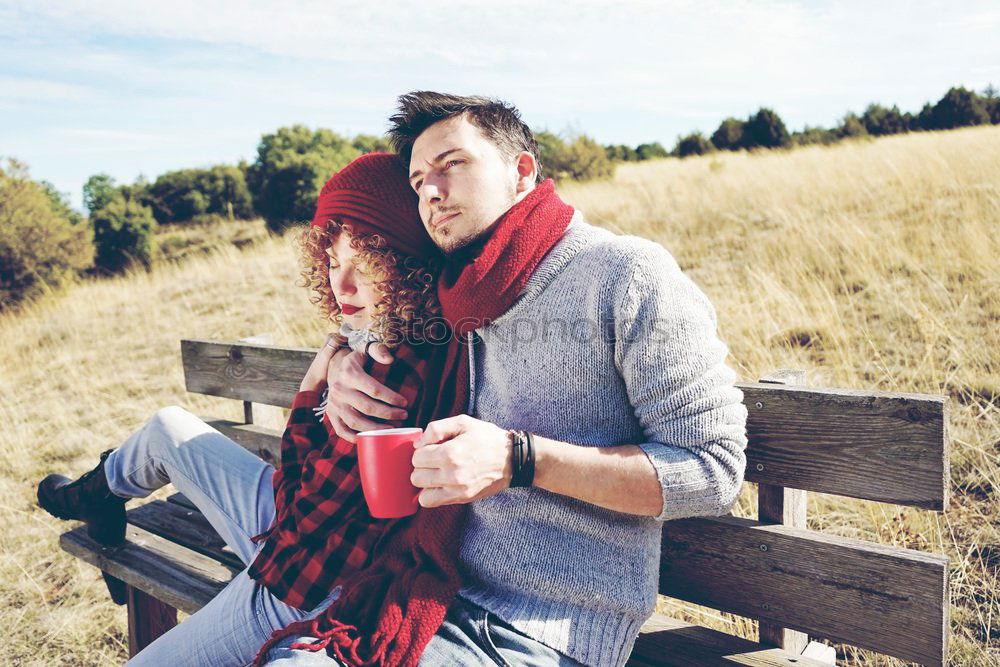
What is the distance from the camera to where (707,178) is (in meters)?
9.70

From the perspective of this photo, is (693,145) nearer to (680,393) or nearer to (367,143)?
(367,143)

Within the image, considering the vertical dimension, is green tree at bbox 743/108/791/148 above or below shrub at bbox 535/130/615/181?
above

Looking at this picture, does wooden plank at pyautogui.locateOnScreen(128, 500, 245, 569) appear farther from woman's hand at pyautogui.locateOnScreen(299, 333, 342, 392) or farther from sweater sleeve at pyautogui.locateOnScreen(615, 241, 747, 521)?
sweater sleeve at pyautogui.locateOnScreen(615, 241, 747, 521)

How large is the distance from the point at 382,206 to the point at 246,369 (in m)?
1.27

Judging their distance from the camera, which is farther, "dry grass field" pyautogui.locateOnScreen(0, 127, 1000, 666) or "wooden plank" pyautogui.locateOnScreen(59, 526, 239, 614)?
"dry grass field" pyautogui.locateOnScreen(0, 127, 1000, 666)

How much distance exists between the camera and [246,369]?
2.80 m

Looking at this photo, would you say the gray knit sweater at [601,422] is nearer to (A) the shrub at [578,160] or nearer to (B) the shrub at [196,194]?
(A) the shrub at [578,160]

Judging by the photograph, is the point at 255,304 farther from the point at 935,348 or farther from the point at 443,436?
the point at 443,436

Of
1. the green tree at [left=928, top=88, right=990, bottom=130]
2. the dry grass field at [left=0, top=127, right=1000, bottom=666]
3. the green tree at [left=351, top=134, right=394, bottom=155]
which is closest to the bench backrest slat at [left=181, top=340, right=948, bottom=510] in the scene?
the dry grass field at [left=0, top=127, right=1000, bottom=666]

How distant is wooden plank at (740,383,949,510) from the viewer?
4.81 ft

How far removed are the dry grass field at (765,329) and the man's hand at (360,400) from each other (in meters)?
1.46

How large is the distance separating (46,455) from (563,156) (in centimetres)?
1185

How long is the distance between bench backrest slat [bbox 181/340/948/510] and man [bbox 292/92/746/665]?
0.24 metres

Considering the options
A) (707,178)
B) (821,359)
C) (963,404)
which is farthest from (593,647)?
(707,178)
